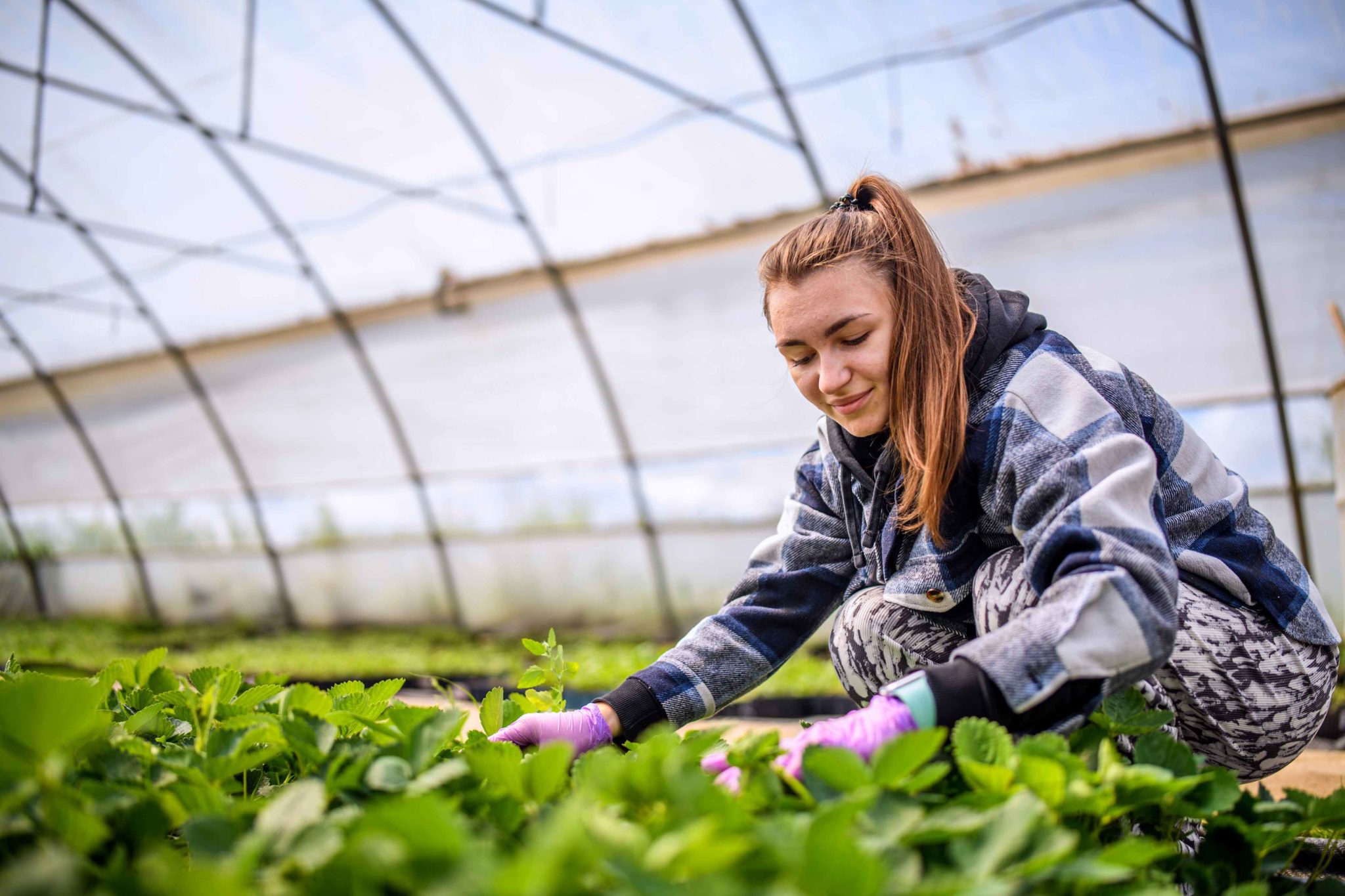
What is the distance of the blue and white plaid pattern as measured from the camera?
943mm

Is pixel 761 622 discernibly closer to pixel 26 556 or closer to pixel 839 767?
pixel 839 767

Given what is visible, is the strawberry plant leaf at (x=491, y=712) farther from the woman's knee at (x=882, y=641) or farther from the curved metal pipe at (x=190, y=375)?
the curved metal pipe at (x=190, y=375)

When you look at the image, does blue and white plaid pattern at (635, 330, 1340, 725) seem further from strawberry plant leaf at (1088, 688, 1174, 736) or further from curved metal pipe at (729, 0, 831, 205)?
curved metal pipe at (729, 0, 831, 205)

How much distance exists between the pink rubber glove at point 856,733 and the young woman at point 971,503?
0.55ft

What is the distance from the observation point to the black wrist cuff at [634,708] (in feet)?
4.18

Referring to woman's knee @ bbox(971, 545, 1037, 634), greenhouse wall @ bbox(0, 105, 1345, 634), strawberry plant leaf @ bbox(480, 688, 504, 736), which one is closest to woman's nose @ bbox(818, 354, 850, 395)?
woman's knee @ bbox(971, 545, 1037, 634)

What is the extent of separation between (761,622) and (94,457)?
8213 mm

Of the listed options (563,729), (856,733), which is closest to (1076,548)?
(856,733)

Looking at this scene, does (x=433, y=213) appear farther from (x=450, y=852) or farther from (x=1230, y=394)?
(x=450, y=852)

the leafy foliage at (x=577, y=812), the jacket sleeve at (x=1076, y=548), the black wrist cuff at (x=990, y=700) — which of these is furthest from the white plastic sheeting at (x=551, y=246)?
the leafy foliage at (x=577, y=812)

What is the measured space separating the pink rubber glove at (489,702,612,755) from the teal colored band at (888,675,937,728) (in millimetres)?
408

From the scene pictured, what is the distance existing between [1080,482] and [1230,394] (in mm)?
3680

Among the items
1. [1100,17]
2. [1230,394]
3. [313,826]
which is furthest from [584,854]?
[1230,394]

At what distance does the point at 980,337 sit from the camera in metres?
1.28
